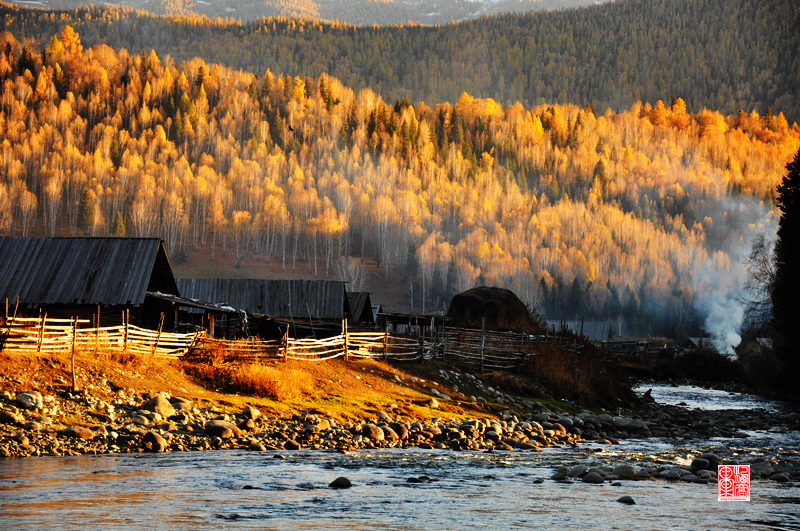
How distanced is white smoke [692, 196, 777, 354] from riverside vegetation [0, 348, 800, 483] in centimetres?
5646

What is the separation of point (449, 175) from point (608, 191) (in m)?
38.7

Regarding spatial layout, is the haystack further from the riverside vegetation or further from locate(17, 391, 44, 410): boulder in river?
locate(17, 391, 44, 410): boulder in river

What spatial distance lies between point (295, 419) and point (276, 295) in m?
23.1

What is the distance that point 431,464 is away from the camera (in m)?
14.4

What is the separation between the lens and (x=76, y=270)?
25562 mm

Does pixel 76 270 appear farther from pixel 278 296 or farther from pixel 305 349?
pixel 278 296

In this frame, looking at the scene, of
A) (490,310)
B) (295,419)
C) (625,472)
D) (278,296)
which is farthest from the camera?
(490,310)

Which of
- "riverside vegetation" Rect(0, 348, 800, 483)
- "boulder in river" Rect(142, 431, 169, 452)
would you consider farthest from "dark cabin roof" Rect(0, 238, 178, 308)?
"boulder in river" Rect(142, 431, 169, 452)

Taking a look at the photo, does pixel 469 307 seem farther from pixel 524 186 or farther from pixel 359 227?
pixel 524 186

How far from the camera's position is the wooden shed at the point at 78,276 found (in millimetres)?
24484

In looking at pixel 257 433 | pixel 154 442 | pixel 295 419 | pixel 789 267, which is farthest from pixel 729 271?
pixel 154 442

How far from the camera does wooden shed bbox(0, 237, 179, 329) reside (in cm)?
2448

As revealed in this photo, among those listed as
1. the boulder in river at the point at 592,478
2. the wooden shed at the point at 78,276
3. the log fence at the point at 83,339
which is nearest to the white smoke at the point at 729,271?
the wooden shed at the point at 78,276

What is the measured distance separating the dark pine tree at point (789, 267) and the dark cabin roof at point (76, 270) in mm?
25282
